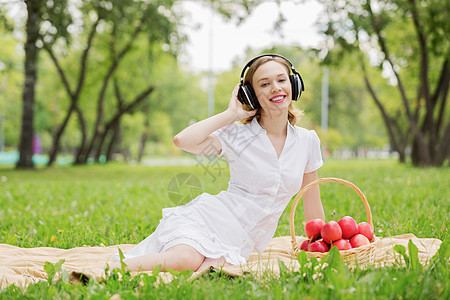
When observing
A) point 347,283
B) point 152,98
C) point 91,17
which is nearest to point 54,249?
point 347,283

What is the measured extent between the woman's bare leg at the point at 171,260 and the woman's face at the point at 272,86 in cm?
113

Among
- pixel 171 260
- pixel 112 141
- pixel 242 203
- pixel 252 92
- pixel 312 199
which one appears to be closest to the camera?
pixel 171 260

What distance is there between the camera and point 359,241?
117 inches

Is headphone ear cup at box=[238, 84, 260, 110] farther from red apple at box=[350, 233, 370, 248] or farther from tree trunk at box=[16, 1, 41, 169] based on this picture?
tree trunk at box=[16, 1, 41, 169]

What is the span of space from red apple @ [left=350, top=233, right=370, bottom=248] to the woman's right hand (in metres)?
1.09

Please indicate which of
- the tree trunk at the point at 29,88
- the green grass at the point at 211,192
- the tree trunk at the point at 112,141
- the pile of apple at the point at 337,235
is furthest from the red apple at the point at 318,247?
the tree trunk at the point at 112,141

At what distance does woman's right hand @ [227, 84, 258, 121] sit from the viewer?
10.3 feet

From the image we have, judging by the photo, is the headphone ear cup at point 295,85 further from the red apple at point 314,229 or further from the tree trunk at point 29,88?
the tree trunk at point 29,88

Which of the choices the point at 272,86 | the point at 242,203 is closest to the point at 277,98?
the point at 272,86

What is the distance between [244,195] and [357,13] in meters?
11.3

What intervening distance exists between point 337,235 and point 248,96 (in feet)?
3.60

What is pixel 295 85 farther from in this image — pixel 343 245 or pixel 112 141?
pixel 112 141

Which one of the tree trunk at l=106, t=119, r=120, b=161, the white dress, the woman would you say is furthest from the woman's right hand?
the tree trunk at l=106, t=119, r=120, b=161

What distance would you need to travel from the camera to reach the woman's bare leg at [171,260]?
2.76 meters
